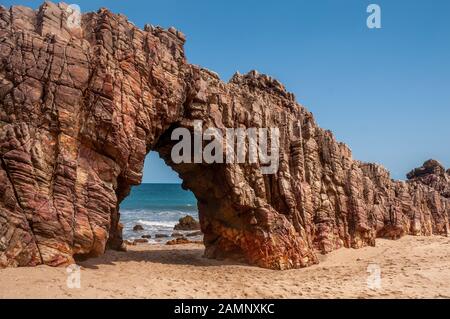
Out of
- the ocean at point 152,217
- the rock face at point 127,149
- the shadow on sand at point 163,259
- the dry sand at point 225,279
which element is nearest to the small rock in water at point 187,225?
the ocean at point 152,217

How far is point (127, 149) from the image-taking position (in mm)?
22188

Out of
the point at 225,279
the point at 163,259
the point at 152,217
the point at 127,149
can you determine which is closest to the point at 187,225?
the point at 152,217

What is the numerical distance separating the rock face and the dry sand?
1.66m

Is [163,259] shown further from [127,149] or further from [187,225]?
[187,225]

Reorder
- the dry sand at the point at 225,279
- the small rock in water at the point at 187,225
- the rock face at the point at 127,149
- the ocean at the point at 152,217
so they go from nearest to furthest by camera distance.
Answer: the dry sand at the point at 225,279 → the rock face at the point at 127,149 → the ocean at the point at 152,217 → the small rock in water at the point at 187,225

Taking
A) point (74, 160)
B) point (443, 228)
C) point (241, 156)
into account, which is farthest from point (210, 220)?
point (443, 228)

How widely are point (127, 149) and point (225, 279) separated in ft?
33.3

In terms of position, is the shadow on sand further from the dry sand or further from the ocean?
the ocean

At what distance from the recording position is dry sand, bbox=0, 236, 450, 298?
16234 mm

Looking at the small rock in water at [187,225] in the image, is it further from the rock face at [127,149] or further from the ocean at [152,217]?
the rock face at [127,149]

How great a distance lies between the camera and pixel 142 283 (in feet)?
61.7

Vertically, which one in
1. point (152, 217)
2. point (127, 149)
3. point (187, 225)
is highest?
point (127, 149)

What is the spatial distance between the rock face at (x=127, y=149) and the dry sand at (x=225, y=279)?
1660 mm

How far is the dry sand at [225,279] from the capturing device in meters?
16.2
